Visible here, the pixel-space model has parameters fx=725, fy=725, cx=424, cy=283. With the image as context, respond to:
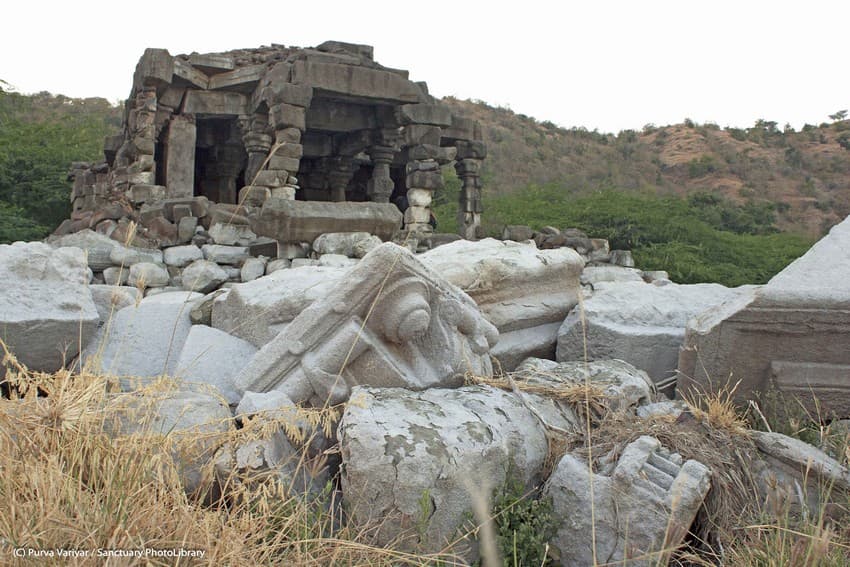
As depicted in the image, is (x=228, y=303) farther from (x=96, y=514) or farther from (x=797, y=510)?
(x=797, y=510)

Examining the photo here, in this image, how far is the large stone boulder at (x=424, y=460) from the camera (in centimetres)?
220

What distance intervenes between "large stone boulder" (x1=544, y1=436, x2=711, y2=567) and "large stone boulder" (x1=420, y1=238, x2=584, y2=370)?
168 centimetres

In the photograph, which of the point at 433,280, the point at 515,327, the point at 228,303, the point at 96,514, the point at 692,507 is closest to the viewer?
the point at 96,514

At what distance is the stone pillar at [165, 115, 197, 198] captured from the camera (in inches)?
501

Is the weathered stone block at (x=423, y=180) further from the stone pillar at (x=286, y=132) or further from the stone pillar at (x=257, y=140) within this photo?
the stone pillar at (x=257, y=140)

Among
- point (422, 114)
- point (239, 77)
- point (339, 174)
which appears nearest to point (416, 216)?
point (422, 114)

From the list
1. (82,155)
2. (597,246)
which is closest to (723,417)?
(597,246)

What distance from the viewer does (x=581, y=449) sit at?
2.47m

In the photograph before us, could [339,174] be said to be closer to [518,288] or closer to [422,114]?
[422,114]

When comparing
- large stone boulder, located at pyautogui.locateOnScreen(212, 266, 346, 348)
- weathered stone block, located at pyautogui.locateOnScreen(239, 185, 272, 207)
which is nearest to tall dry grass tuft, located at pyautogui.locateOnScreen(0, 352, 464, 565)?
large stone boulder, located at pyautogui.locateOnScreen(212, 266, 346, 348)

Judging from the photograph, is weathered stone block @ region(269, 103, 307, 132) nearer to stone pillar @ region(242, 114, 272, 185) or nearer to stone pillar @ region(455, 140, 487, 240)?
stone pillar @ region(242, 114, 272, 185)

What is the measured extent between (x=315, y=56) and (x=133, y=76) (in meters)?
3.37

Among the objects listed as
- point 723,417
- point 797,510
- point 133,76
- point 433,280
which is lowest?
point 797,510

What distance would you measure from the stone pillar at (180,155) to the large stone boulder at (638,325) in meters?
9.91
